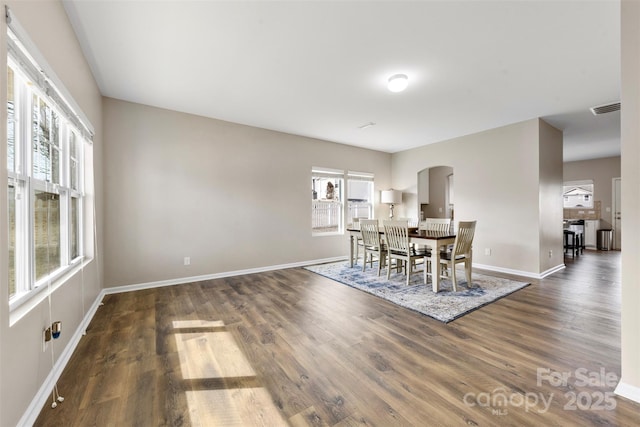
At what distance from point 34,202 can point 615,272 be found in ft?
24.9

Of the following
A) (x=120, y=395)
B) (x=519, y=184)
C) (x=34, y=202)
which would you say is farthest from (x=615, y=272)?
(x=34, y=202)

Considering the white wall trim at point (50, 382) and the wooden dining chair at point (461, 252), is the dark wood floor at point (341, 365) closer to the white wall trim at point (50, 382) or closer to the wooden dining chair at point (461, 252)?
the white wall trim at point (50, 382)

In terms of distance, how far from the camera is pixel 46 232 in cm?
188

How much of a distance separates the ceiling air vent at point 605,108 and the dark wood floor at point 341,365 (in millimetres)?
2607

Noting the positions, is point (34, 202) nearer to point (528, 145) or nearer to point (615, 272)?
point (528, 145)

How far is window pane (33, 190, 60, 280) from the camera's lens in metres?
1.75

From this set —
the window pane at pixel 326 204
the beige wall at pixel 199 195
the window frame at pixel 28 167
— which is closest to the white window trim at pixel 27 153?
the window frame at pixel 28 167

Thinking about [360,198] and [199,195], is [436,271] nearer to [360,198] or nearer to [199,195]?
[360,198]

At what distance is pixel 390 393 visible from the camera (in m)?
1.62

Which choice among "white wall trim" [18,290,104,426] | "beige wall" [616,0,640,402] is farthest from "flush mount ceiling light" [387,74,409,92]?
"white wall trim" [18,290,104,426]

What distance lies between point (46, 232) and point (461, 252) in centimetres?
439

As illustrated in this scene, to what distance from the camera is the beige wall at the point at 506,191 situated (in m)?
4.38

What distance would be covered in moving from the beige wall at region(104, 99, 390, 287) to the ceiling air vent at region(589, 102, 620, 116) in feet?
14.5

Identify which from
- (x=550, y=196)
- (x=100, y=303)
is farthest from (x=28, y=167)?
(x=550, y=196)
